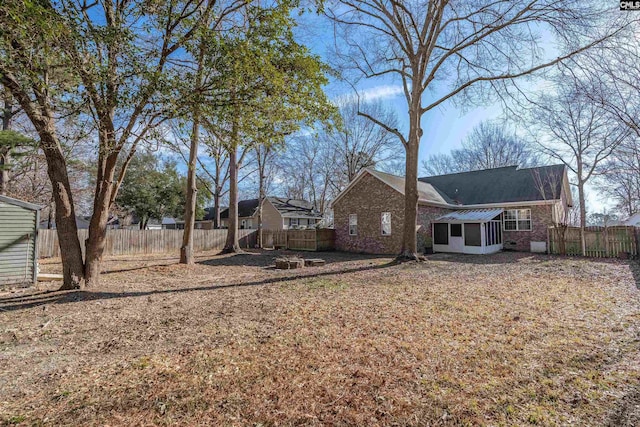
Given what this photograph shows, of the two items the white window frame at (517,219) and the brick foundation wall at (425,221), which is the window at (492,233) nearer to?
the white window frame at (517,219)

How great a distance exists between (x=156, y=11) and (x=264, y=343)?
22.1ft

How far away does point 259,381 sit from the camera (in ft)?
10.4

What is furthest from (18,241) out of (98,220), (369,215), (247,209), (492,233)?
(247,209)

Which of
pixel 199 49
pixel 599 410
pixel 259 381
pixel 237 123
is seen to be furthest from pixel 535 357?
pixel 199 49

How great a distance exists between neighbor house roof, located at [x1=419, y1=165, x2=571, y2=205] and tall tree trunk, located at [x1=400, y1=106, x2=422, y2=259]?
865cm

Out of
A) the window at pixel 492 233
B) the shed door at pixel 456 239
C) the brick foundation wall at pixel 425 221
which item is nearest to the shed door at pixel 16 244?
the brick foundation wall at pixel 425 221

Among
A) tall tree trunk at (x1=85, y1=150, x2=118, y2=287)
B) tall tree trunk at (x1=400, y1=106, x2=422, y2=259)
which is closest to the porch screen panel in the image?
tall tree trunk at (x1=400, y1=106, x2=422, y2=259)

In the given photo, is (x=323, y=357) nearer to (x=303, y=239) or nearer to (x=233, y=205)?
(x=233, y=205)

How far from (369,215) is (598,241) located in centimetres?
1082

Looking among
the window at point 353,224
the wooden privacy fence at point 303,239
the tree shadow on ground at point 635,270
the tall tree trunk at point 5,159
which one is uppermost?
the tall tree trunk at point 5,159

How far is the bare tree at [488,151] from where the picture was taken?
1174 inches

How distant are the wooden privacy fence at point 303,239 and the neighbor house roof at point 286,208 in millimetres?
8853

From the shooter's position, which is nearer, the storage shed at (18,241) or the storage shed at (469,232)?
the storage shed at (18,241)

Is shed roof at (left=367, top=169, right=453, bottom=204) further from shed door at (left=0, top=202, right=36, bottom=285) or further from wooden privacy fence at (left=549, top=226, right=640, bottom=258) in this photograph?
shed door at (left=0, top=202, right=36, bottom=285)
